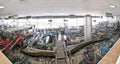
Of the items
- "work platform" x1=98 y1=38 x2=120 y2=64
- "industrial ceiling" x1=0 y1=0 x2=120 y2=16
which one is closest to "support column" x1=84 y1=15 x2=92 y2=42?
"industrial ceiling" x1=0 y1=0 x2=120 y2=16

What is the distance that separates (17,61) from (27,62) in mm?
472

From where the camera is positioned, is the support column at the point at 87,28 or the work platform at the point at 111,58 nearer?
the work platform at the point at 111,58

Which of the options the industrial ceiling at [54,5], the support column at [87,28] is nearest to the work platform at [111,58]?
the industrial ceiling at [54,5]

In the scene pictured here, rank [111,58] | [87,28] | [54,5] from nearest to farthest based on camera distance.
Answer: [111,58] → [54,5] → [87,28]

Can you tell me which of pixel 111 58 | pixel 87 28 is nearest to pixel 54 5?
pixel 111 58

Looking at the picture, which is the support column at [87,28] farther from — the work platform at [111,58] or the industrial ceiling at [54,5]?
the work platform at [111,58]

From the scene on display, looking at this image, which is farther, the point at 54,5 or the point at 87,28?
the point at 87,28

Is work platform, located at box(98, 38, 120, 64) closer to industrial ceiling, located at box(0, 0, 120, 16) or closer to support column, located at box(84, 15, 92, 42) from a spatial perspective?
industrial ceiling, located at box(0, 0, 120, 16)

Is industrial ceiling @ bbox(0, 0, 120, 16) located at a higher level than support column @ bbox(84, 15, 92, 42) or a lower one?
higher

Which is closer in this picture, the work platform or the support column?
the work platform

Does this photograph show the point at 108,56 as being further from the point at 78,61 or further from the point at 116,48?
the point at 78,61

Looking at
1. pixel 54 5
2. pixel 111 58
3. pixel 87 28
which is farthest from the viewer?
pixel 87 28

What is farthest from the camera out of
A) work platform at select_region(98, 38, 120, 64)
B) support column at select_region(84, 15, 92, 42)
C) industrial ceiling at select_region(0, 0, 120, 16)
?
support column at select_region(84, 15, 92, 42)

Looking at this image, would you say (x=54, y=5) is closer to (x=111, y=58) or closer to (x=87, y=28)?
(x=111, y=58)
